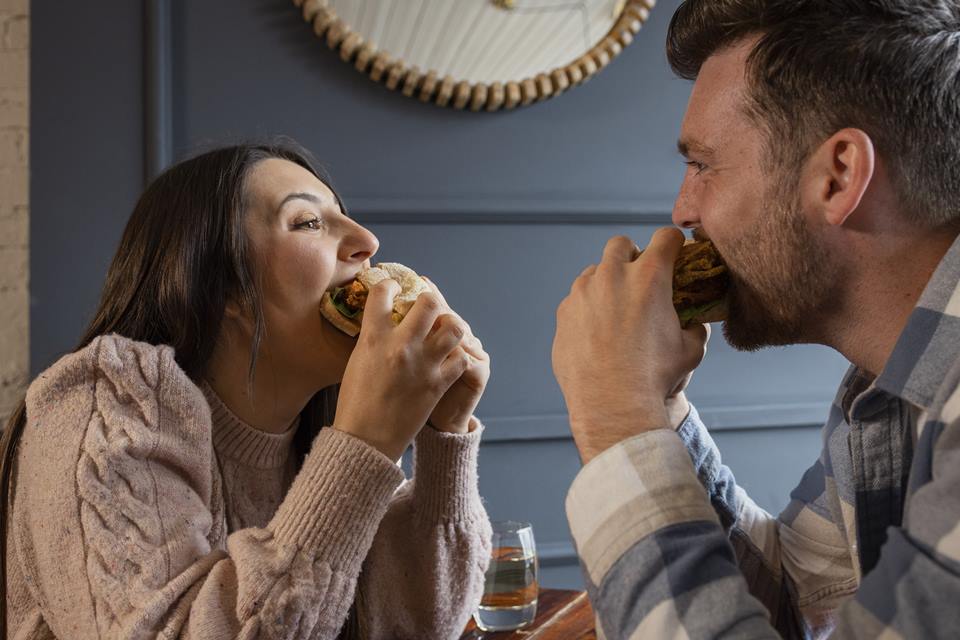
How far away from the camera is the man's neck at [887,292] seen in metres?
1.11

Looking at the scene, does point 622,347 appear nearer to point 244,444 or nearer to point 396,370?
point 396,370

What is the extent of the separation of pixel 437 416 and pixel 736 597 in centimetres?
79

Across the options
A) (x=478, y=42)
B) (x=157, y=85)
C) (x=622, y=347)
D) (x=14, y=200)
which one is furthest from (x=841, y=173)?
(x=14, y=200)

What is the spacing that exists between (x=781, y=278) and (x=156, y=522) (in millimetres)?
831

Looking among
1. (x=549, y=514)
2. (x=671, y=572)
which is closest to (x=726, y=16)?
(x=671, y=572)

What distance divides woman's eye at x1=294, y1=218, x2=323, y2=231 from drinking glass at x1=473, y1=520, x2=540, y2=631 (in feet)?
1.83

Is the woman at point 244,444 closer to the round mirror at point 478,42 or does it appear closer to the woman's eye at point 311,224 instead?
the woman's eye at point 311,224

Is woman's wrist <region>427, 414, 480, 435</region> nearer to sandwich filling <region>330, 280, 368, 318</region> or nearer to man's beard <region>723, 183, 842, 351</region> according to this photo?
sandwich filling <region>330, 280, 368, 318</region>

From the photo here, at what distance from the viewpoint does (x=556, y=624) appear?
144 centimetres

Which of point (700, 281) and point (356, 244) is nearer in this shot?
point (700, 281)

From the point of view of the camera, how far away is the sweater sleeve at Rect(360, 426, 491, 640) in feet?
5.11

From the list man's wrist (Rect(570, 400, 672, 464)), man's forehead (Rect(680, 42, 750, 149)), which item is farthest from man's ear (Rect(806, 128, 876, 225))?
man's wrist (Rect(570, 400, 672, 464))

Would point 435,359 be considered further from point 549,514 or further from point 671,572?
point 549,514

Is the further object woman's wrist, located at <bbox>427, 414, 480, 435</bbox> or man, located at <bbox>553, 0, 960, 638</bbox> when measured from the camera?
woman's wrist, located at <bbox>427, 414, 480, 435</bbox>
